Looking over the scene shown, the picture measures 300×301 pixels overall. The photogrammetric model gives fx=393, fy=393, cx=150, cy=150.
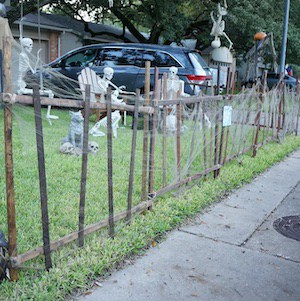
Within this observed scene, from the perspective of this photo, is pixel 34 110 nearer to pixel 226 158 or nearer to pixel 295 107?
pixel 226 158

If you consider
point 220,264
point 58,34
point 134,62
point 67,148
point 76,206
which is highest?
point 58,34

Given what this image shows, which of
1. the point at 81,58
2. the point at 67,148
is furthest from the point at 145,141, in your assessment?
the point at 81,58

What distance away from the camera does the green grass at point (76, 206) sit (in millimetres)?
2852

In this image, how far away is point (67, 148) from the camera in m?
6.19

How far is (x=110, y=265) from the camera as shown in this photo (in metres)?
3.12

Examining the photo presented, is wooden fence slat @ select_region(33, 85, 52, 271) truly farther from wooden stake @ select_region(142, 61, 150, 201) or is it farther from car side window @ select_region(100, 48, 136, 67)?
car side window @ select_region(100, 48, 136, 67)

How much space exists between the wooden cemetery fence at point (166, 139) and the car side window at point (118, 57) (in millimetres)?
4308

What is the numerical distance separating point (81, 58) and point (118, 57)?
3.49 feet

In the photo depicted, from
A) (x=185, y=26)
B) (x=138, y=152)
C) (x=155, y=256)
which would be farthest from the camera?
(x=185, y=26)

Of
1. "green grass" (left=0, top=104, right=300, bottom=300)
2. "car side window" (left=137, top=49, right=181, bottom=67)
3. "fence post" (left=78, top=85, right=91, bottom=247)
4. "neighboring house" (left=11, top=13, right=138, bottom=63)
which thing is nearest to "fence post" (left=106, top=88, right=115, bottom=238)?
"green grass" (left=0, top=104, right=300, bottom=300)

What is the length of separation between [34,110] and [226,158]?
401 centimetres

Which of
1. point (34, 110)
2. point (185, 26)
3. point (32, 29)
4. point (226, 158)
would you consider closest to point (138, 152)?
point (226, 158)

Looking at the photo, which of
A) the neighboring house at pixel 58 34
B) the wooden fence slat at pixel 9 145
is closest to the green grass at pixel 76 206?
the wooden fence slat at pixel 9 145

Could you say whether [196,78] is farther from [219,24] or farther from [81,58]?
[219,24]
